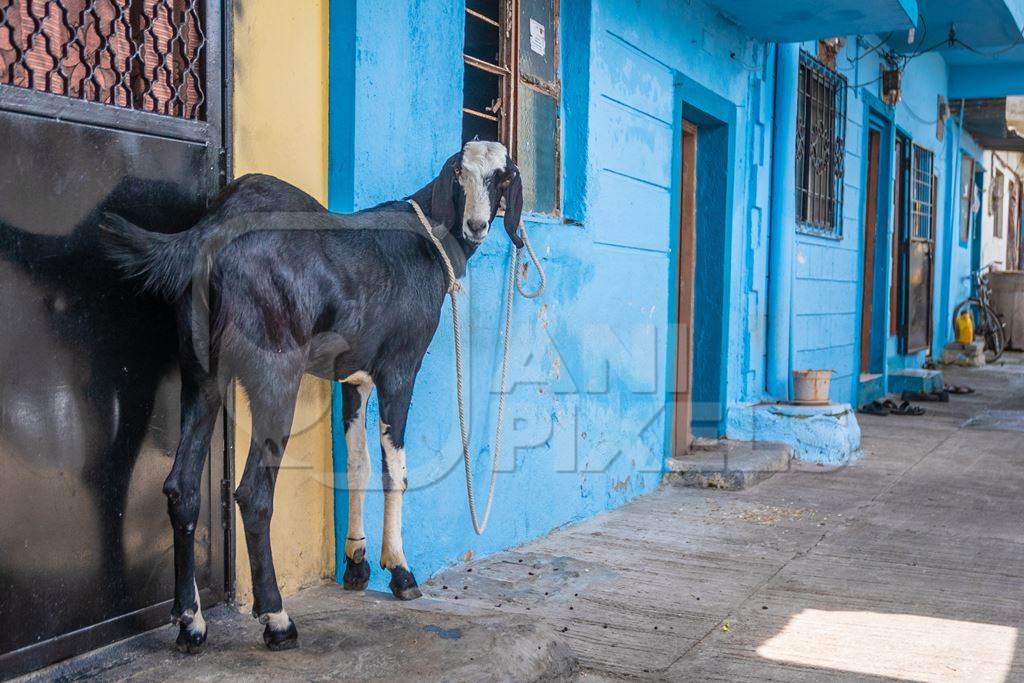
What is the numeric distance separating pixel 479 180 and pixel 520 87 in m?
1.68

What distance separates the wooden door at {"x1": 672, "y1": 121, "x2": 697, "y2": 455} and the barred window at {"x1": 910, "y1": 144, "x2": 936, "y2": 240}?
627 centimetres

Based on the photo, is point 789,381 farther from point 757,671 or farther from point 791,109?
point 757,671

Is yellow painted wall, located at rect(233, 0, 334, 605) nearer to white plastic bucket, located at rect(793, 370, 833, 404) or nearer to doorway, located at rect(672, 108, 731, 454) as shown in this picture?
doorway, located at rect(672, 108, 731, 454)

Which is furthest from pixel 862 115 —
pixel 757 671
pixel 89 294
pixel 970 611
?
pixel 89 294

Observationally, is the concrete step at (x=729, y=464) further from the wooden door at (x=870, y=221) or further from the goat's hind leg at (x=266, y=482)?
the wooden door at (x=870, y=221)

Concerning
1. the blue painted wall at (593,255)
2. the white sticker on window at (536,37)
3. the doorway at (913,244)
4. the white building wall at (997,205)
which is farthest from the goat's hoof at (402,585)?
the white building wall at (997,205)

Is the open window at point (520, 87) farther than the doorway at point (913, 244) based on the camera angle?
No

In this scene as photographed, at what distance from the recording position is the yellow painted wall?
3242 millimetres

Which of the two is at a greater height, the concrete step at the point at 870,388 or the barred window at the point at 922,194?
the barred window at the point at 922,194

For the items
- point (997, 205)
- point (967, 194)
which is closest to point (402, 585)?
point (967, 194)

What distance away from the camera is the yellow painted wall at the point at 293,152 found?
10.6 feet

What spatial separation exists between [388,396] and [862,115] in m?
8.26

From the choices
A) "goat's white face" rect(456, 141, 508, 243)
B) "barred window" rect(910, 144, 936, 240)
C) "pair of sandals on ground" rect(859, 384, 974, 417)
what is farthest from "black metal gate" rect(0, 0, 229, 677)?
"barred window" rect(910, 144, 936, 240)

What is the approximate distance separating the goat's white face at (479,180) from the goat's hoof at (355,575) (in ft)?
4.07
